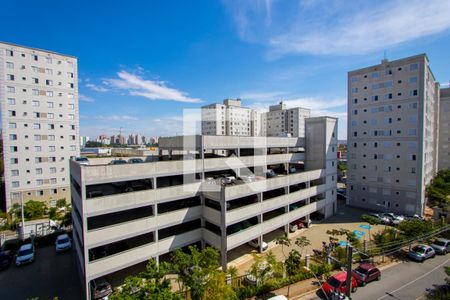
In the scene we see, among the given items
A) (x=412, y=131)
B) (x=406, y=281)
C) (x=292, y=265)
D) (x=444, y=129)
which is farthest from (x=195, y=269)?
(x=444, y=129)

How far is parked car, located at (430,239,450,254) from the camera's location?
73.0 ft

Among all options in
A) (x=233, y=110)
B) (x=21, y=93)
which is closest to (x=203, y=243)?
(x=21, y=93)

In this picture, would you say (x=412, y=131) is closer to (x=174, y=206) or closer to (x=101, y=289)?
(x=174, y=206)

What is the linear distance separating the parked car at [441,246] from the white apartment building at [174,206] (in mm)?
12345

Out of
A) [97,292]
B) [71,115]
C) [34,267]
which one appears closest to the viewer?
[97,292]

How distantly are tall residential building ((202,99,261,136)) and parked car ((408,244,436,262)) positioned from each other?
230 feet

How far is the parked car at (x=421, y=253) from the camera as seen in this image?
20952 mm

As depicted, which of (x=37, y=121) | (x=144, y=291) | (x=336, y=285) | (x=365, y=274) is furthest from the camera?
(x=37, y=121)

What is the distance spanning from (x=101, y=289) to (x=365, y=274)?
21.4 metres

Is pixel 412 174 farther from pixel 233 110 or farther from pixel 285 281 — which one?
pixel 233 110

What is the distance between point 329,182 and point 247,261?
19825mm

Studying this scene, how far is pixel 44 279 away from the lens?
61.7 ft

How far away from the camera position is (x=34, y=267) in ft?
68.2

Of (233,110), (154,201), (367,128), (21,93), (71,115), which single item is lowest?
(154,201)
